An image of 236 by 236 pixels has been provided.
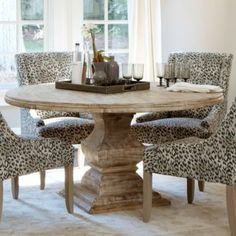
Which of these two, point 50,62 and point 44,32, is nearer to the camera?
point 50,62

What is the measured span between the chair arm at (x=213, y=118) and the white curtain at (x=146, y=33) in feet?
4.65

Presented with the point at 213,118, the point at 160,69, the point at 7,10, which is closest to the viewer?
the point at 160,69

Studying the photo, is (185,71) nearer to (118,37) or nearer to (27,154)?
(27,154)

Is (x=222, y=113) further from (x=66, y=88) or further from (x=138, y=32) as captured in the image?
(x=138, y=32)

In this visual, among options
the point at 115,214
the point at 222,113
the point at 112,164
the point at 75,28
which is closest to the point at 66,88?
the point at 112,164

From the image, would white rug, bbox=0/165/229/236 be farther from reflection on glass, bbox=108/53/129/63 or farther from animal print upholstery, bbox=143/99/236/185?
reflection on glass, bbox=108/53/129/63

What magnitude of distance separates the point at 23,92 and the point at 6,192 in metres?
0.79

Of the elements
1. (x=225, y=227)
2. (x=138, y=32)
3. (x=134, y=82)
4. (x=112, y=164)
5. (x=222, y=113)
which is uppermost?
(x=138, y=32)

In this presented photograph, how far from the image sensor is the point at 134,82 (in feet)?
11.7

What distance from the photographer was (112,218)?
3240 millimetres

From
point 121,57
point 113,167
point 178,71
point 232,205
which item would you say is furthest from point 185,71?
point 121,57

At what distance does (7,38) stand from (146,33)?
4.29 ft

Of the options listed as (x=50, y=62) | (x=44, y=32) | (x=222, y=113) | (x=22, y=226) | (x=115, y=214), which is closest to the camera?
(x=22, y=226)

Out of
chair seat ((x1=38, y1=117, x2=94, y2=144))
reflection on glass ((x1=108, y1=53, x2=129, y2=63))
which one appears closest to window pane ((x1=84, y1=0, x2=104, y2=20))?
reflection on glass ((x1=108, y1=53, x2=129, y2=63))
